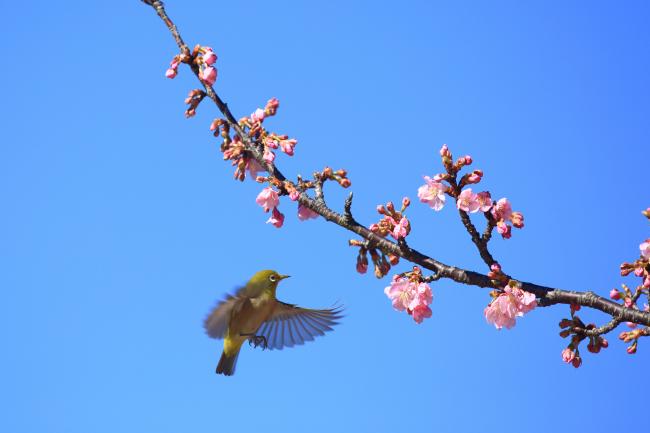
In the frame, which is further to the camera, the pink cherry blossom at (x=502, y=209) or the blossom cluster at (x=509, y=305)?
the pink cherry blossom at (x=502, y=209)

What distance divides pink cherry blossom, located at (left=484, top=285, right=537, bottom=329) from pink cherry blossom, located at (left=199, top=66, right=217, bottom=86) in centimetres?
265

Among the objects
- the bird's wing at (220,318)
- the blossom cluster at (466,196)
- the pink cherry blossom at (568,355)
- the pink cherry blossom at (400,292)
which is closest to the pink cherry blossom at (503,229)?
the blossom cluster at (466,196)

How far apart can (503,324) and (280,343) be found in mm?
4368

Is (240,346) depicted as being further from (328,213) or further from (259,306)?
(328,213)

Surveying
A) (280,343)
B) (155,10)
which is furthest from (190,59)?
(280,343)

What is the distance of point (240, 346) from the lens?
347 inches

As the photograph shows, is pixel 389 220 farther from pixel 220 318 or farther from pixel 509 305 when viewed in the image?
pixel 220 318

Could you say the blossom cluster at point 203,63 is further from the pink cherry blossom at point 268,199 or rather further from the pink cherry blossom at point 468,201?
the pink cherry blossom at point 468,201

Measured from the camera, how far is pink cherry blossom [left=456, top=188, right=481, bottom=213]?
15.9 feet

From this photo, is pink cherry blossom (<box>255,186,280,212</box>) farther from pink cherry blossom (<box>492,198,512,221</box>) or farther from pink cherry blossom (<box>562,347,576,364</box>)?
pink cherry blossom (<box>562,347,576,364</box>)

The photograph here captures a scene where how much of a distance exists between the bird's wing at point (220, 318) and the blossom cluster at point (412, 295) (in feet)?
8.35

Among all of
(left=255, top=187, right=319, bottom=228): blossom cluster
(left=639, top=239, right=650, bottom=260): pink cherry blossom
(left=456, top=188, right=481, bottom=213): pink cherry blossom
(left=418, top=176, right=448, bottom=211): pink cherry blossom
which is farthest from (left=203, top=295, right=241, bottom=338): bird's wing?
(left=639, top=239, right=650, bottom=260): pink cherry blossom

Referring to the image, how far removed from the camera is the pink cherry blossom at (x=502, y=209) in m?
4.95

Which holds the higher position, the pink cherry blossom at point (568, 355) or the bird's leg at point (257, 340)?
the bird's leg at point (257, 340)
